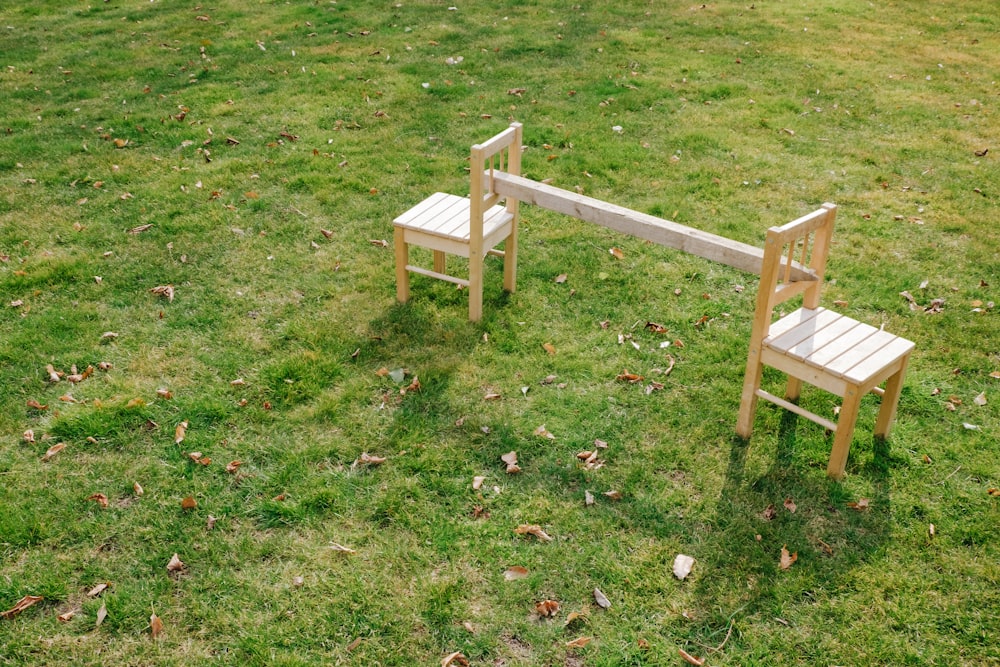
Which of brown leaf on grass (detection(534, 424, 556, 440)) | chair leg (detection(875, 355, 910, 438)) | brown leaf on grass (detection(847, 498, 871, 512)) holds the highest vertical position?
chair leg (detection(875, 355, 910, 438))

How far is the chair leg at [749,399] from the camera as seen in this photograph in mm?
4797

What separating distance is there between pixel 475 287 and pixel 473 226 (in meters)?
0.53

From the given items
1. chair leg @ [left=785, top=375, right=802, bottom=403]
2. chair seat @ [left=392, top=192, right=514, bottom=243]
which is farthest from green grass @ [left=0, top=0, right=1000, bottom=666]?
chair seat @ [left=392, top=192, right=514, bottom=243]

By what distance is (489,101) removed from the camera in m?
9.80

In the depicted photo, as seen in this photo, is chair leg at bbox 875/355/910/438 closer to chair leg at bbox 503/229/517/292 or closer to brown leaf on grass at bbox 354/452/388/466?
chair leg at bbox 503/229/517/292

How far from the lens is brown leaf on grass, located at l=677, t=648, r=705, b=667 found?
381cm

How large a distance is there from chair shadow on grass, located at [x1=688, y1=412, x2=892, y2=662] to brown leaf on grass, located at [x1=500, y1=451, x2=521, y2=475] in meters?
1.14

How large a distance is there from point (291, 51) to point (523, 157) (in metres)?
4.45

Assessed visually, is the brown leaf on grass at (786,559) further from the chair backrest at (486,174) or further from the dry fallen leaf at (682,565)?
the chair backrest at (486,174)

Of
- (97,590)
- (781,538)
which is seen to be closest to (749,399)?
(781,538)

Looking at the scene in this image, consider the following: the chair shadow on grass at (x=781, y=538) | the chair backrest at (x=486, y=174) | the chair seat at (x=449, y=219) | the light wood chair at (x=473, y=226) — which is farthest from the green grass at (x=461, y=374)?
the chair backrest at (x=486, y=174)

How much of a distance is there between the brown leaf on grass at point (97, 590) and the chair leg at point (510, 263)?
3445mm

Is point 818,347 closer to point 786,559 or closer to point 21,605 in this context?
point 786,559

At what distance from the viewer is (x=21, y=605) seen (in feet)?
13.1
